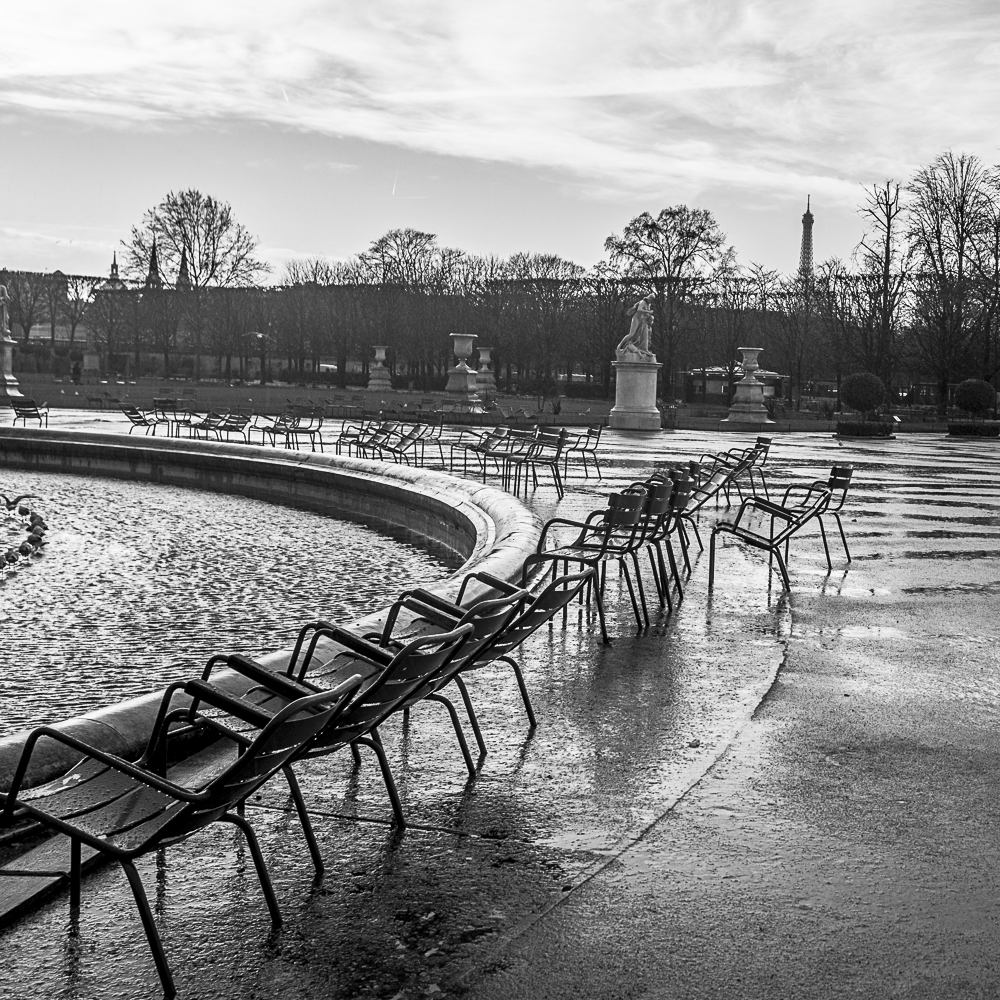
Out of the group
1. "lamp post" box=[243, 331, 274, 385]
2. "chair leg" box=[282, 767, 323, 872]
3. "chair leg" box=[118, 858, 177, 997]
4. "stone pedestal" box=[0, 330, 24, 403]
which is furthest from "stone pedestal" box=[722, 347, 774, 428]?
"chair leg" box=[118, 858, 177, 997]

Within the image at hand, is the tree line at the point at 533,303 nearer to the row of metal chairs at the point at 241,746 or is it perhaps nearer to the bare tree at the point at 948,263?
the bare tree at the point at 948,263

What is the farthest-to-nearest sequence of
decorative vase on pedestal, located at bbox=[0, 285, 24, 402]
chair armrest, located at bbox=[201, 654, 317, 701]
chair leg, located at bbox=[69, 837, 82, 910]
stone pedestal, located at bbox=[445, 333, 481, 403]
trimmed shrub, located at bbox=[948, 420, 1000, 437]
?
stone pedestal, located at bbox=[445, 333, 481, 403] → decorative vase on pedestal, located at bbox=[0, 285, 24, 402] → trimmed shrub, located at bbox=[948, 420, 1000, 437] → chair armrest, located at bbox=[201, 654, 317, 701] → chair leg, located at bbox=[69, 837, 82, 910]

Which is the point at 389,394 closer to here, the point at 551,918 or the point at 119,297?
the point at 119,297

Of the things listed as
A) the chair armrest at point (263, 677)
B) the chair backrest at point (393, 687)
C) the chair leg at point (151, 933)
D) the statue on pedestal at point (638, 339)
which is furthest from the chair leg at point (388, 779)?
the statue on pedestal at point (638, 339)

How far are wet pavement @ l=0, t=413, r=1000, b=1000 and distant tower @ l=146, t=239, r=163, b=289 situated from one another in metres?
61.2

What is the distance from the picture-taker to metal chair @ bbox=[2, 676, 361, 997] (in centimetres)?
301

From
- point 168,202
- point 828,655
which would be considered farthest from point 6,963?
point 168,202

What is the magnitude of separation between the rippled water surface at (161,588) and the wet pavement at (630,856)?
4.89 feet

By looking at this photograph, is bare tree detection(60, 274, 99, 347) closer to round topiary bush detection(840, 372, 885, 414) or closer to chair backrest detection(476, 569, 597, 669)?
round topiary bush detection(840, 372, 885, 414)

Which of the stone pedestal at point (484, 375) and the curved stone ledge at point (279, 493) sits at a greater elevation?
the stone pedestal at point (484, 375)

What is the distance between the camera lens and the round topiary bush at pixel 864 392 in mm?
40250

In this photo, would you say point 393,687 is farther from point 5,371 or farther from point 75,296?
point 75,296

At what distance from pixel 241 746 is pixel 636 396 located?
3124 centimetres

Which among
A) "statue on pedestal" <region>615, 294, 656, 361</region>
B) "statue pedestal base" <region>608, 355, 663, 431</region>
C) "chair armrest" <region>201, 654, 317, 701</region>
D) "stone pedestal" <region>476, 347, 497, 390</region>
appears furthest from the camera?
"stone pedestal" <region>476, 347, 497, 390</region>
